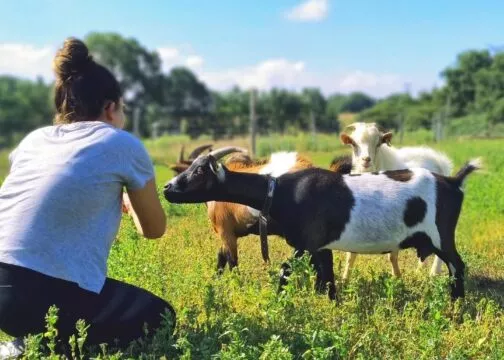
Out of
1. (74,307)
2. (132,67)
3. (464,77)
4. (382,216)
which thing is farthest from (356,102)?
(74,307)

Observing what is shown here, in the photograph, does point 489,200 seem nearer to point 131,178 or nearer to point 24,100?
point 131,178

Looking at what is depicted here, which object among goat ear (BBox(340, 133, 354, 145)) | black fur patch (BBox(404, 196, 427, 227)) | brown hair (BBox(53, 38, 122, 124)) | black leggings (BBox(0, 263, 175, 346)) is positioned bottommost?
black leggings (BBox(0, 263, 175, 346))

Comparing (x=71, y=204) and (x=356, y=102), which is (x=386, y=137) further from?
(x=356, y=102)

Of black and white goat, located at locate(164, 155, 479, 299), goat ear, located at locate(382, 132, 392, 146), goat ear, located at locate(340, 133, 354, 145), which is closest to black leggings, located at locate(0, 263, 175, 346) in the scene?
black and white goat, located at locate(164, 155, 479, 299)

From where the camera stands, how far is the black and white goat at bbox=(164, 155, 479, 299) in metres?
4.66

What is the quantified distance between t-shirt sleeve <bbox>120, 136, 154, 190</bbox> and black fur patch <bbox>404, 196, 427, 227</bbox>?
7.44 feet

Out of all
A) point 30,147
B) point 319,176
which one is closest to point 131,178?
point 30,147

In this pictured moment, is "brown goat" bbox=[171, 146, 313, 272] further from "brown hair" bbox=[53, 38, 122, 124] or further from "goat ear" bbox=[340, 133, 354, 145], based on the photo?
"brown hair" bbox=[53, 38, 122, 124]

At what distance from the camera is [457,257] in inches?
190

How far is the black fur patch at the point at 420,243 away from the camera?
15.7 feet

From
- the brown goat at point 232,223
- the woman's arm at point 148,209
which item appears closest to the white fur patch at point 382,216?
the brown goat at point 232,223

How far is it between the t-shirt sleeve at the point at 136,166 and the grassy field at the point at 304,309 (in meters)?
0.87

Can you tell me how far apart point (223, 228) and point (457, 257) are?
209cm

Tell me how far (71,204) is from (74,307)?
56cm
